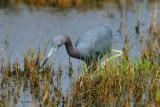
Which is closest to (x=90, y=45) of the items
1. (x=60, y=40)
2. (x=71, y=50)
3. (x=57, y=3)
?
(x=71, y=50)

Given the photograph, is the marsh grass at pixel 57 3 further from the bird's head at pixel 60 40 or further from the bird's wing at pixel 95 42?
the bird's head at pixel 60 40

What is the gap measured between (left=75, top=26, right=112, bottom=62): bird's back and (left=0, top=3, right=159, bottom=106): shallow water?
928 millimetres

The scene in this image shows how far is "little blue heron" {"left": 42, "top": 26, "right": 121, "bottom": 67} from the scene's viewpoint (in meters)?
9.09

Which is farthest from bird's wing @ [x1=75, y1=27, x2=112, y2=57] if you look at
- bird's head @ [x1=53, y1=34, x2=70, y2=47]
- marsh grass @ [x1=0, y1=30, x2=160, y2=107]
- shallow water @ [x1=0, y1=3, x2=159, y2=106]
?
shallow water @ [x1=0, y1=3, x2=159, y2=106]

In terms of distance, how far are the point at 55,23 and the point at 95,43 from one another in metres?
4.05

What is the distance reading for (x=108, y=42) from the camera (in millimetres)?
9773

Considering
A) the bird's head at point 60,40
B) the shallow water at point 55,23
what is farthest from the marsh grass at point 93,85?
the shallow water at point 55,23

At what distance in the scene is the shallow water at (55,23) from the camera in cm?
1158

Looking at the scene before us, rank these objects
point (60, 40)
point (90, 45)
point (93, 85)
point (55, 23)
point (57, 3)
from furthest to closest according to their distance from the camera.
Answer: point (57, 3) → point (55, 23) → point (90, 45) → point (60, 40) → point (93, 85)

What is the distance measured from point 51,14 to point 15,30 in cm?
178

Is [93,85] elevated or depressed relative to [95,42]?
depressed

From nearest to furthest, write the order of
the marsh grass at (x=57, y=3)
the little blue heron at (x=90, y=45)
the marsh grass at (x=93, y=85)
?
the marsh grass at (x=93, y=85) → the little blue heron at (x=90, y=45) → the marsh grass at (x=57, y=3)

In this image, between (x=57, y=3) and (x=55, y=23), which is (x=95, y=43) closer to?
(x=55, y=23)

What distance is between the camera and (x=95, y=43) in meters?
9.51
